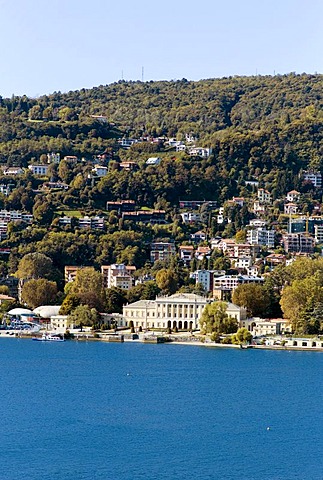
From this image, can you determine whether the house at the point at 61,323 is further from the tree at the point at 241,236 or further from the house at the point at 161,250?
the tree at the point at 241,236

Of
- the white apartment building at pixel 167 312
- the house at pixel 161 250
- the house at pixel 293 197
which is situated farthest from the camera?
the house at pixel 293 197

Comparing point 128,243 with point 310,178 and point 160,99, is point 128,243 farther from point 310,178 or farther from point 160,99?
point 160,99

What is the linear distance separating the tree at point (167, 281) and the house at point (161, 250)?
253 inches

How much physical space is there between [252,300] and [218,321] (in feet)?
12.4

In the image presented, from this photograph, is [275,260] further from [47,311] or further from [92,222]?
[47,311]

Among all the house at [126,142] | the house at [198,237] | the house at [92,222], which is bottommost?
the house at [198,237]

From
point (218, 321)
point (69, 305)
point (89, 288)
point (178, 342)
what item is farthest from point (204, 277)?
point (178, 342)

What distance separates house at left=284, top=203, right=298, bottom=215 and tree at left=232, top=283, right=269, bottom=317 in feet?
71.7

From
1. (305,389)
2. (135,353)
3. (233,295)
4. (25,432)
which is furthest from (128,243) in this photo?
(25,432)

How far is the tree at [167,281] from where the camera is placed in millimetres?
58500

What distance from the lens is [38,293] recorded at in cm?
5734

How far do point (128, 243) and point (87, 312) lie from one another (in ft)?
48.9

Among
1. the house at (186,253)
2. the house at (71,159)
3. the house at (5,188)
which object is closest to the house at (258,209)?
the house at (186,253)

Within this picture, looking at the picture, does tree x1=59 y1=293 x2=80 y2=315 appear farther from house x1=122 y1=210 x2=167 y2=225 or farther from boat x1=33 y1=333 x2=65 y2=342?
house x1=122 y1=210 x2=167 y2=225
